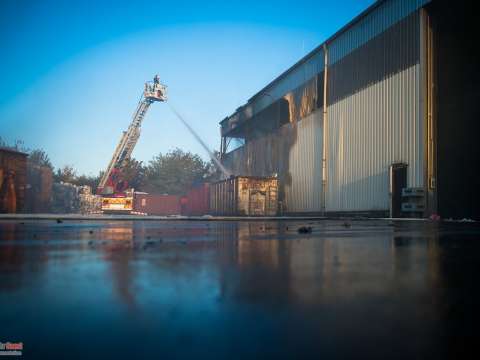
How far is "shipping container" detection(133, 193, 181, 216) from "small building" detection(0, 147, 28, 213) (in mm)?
13317

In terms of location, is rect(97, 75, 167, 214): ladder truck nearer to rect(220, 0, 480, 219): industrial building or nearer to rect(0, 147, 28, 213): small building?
rect(0, 147, 28, 213): small building

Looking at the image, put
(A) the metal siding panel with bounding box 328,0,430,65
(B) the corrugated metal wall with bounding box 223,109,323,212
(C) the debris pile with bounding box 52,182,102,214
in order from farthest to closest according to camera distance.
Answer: (C) the debris pile with bounding box 52,182,102,214 → (B) the corrugated metal wall with bounding box 223,109,323,212 → (A) the metal siding panel with bounding box 328,0,430,65

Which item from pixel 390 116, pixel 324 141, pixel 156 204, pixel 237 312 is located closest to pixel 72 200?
pixel 156 204

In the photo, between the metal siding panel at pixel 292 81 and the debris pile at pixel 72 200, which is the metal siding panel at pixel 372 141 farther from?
the debris pile at pixel 72 200

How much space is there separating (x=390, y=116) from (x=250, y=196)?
838 cm

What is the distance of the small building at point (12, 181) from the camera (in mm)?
18984

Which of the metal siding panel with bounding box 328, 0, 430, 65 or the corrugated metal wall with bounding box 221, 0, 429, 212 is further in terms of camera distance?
the metal siding panel with bounding box 328, 0, 430, 65

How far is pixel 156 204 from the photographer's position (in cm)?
3400

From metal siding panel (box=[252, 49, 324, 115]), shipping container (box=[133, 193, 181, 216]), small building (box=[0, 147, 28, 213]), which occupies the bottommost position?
shipping container (box=[133, 193, 181, 216])

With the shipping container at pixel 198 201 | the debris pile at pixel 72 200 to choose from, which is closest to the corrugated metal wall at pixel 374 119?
the shipping container at pixel 198 201

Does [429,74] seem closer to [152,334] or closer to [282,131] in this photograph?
[282,131]

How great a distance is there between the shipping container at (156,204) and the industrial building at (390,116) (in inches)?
617

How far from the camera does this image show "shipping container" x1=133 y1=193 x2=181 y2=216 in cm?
3356

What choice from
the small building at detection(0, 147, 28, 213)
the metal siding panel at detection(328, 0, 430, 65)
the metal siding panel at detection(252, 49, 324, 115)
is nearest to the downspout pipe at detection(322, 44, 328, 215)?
the metal siding panel at detection(328, 0, 430, 65)
